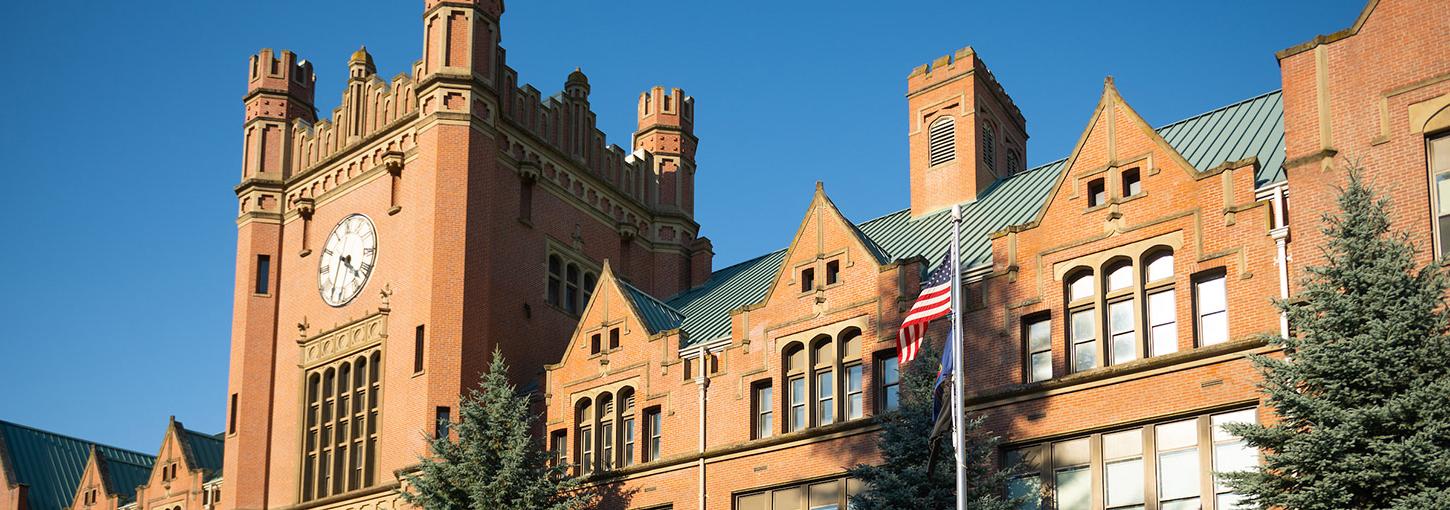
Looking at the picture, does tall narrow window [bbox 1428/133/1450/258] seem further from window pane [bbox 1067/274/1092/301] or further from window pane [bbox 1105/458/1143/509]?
window pane [bbox 1067/274/1092/301]

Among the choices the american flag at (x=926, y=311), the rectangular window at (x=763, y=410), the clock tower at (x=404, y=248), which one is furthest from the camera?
the clock tower at (x=404, y=248)

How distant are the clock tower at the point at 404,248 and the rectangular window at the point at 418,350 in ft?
0.12

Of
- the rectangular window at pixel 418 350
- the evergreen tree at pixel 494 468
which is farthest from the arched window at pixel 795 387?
the rectangular window at pixel 418 350

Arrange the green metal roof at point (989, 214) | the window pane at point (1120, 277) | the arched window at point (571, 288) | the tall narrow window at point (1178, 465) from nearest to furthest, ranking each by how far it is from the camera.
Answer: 1. the tall narrow window at point (1178, 465)
2. the window pane at point (1120, 277)
3. the green metal roof at point (989, 214)
4. the arched window at point (571, 288)

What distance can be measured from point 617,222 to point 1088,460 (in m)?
23.1

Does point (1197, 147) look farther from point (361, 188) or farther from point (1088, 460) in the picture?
point (361, 188)

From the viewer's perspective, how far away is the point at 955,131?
45250mm

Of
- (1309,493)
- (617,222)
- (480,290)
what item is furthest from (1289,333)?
(617,222)

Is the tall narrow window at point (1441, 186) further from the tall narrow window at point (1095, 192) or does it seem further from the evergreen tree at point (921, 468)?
the evergreen tree at point (921, 468)

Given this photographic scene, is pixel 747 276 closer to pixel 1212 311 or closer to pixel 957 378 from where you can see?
pixel 1212 311

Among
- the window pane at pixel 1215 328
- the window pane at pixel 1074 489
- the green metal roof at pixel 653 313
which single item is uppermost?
the green metal roof at pixel 653 313

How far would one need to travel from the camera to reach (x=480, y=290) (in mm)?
43875

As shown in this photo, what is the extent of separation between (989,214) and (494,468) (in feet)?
42.5

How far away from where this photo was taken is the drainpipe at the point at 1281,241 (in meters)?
28.7
